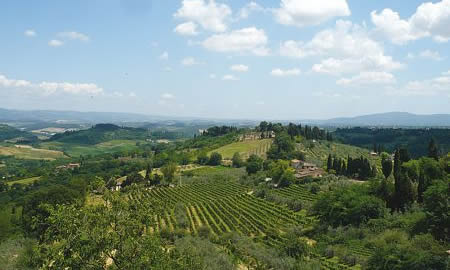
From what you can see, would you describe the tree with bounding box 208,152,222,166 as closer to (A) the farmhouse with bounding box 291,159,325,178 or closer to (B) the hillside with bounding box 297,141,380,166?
(B) the hillside with bounding box 297,141,380,166

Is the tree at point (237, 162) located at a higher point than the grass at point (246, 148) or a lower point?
lower

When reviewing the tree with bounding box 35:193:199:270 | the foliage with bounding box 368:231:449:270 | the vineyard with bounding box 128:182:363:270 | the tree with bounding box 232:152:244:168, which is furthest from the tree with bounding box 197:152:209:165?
the tree with bounding box 35:193:199:270

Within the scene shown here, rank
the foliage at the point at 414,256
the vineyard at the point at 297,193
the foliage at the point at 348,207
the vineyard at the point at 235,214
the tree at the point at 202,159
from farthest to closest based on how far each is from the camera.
→ the tree at the point at 202,159 → the vineyard at the point at 297,193 → the vineyard at the point at 235,214 → the foliage at the point at 348,207 → the foliage at the point at 414,256

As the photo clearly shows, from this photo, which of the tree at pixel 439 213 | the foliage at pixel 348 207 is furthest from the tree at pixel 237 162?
the tree at pixel 439 213

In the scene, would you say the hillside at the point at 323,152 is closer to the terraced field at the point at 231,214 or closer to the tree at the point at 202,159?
the tree at the point at 202,159

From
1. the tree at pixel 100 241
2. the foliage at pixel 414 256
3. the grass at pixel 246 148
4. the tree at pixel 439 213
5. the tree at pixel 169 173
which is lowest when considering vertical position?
the tree at pixel 169 173

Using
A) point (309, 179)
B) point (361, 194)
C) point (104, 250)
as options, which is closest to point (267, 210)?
point (361, 194)

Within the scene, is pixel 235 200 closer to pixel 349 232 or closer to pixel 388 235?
pixel 349 232

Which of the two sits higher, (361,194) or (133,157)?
(361,194)
